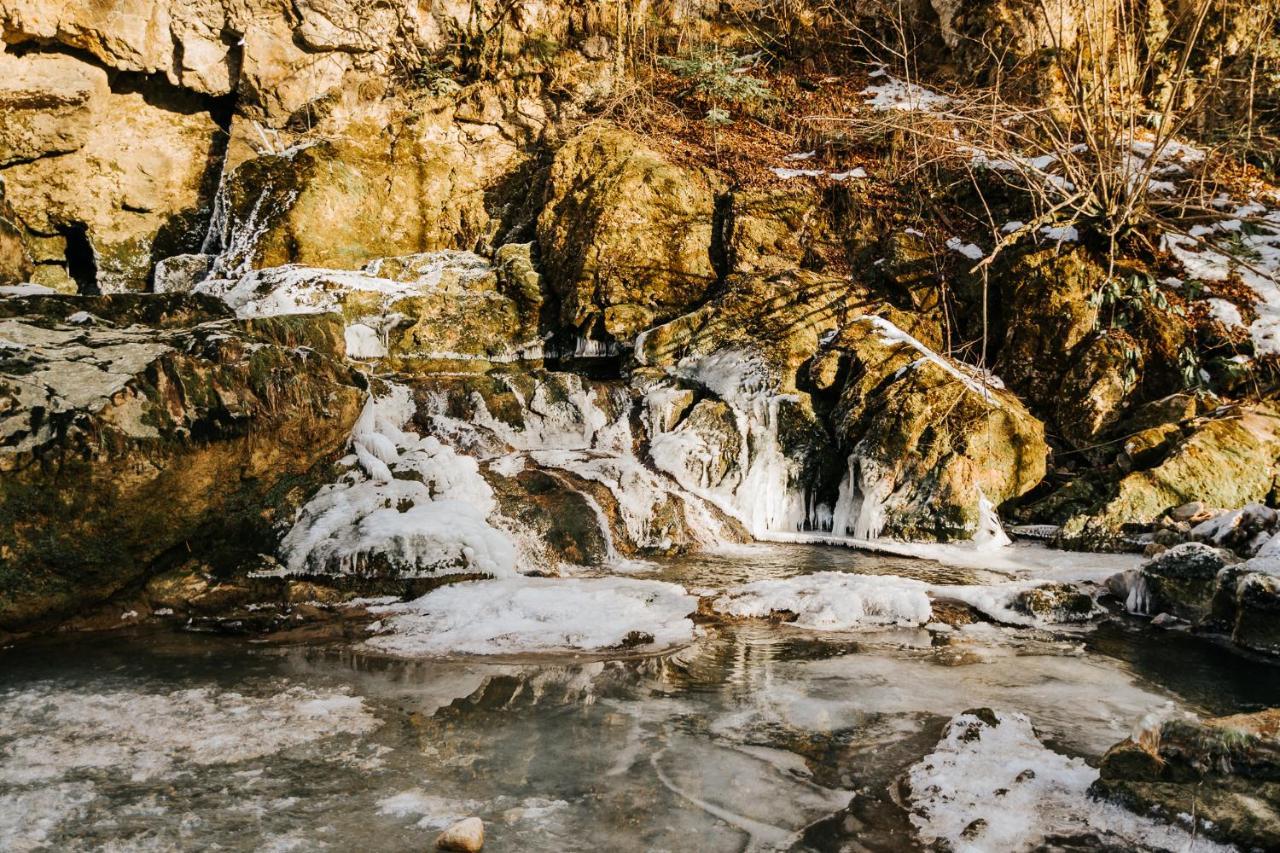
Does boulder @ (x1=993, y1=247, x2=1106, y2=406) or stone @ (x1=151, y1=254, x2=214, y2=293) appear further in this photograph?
stone @ (x1=151, y1=254, x2=214, y2=293)

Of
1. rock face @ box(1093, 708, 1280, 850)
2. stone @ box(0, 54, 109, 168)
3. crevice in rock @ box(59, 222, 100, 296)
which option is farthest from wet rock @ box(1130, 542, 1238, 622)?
stone @ box(0, 54, 109, 168)

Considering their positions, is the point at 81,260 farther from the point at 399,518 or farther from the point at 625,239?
the point at 399,518

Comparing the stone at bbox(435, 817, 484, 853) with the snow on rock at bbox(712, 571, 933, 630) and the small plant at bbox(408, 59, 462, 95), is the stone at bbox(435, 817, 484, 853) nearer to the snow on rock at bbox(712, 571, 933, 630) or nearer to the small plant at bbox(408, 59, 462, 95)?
the snow on rock at bbox(712, 571, 933, 630)

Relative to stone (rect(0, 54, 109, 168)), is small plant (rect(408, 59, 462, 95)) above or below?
above

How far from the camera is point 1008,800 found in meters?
2.71

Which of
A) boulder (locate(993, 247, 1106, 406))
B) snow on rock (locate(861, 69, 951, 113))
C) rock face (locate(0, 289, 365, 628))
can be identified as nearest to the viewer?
rock face (locate(0, 289, 365, 628))

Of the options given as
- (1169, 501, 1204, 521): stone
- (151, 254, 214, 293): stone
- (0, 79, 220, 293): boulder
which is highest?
(0, 79, 220, 293): boulder

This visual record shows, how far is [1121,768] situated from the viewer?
2.70 m

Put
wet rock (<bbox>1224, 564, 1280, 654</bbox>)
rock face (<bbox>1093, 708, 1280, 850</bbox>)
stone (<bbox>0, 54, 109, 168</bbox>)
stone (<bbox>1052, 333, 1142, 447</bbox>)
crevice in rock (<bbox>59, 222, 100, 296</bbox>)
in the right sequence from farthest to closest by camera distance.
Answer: crevice in rock (<bbox>59, 222, 100, 296</bbox>), stone (<bbox>0, 54, 109, 168</bbox>), stone (<bbox>1052, 333, 1142, 447</bbox>), wet rock (<bbox>1224, 564, 1280, 654</bbox>), rock face (<bbox>1093, 708, 1280, 850</bbox>)

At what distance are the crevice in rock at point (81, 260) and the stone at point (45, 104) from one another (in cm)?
126

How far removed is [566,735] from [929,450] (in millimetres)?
5618

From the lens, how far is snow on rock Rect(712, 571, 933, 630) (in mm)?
5098

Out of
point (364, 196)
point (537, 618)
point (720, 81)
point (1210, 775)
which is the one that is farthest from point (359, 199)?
point (1210, 775)

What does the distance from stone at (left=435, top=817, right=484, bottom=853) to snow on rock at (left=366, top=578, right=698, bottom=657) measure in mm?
1913
